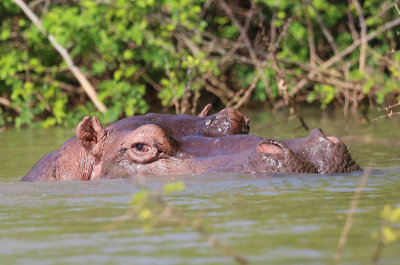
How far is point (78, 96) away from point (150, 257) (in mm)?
13188

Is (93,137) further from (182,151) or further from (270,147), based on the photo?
(270,147)

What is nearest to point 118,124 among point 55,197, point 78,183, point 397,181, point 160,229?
point 78,183

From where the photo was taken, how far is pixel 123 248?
377 centimetres

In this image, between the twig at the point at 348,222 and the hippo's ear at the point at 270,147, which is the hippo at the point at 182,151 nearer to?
the hippo's ear at the point at 270,147

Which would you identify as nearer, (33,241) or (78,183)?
(33,241)

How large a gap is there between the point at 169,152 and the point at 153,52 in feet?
29.4

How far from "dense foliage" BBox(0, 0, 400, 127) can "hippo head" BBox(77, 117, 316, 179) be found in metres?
5.93

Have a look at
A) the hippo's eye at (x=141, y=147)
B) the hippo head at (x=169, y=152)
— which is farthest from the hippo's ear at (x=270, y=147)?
the hippo's eye at (x=141, y=147)

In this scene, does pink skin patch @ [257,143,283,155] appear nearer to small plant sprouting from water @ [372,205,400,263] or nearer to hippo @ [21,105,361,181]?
hippo @ [21,105,361,181]

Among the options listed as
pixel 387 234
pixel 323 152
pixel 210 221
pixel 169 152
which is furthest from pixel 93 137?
pixel 387 234

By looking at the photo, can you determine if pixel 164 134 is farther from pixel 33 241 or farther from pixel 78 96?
pixel 78 96

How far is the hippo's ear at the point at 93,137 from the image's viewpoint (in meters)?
6.49

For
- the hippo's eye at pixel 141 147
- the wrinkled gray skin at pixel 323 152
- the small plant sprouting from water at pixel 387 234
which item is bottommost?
the small plant sprouting from water at pixel 387 234

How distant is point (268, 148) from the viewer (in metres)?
5.69
